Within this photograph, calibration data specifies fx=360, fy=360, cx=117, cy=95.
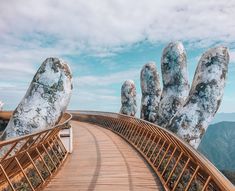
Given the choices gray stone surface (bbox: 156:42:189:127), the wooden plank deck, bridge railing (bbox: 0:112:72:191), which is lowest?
the wooden plank deck

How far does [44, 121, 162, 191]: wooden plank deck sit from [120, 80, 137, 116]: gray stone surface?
56.5 feet

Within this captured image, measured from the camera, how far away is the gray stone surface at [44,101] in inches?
536

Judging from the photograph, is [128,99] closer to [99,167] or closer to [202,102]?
[202,102]

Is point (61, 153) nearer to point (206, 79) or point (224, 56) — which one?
point (206, 79)

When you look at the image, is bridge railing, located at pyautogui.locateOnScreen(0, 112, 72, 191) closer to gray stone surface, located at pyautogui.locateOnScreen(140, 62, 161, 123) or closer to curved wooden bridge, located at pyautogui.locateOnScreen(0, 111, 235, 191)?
curved wooden bridge, located at pyautogui.locateOnScreen(0, 111, 235, 191)

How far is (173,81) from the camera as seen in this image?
22438mm

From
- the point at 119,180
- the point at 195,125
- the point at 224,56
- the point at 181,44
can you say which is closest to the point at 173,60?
the point at 181,44

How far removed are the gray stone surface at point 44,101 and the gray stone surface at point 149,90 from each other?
41.2 ft

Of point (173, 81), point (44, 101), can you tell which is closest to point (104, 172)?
point (44, 101)

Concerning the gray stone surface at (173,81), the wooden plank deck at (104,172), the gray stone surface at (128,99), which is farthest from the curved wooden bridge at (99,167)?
the gray stone surface at (128,99)

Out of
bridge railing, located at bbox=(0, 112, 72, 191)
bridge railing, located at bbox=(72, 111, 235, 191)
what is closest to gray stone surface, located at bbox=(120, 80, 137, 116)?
bridge railing, located at bbox=(72, 111, 235, 191)

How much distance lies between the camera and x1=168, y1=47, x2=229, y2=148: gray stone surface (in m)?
17.0

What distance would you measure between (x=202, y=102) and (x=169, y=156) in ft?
15.2

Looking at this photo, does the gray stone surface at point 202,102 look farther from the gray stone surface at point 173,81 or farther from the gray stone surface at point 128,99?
the gray stone surface at point 128,99
